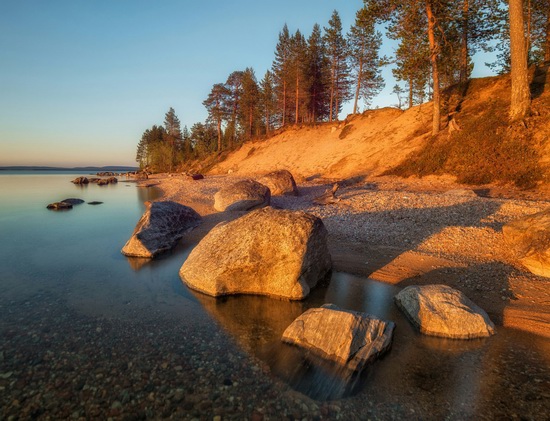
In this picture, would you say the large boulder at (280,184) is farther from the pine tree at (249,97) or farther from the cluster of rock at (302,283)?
the pine tree at (249,97)

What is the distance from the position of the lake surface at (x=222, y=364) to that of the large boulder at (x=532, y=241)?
9.03ft

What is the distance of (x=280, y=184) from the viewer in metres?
19.3

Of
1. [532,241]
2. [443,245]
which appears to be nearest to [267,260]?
[443,245]

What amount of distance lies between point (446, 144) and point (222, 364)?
73.4 feet

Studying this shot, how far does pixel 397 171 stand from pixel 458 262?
16378 millimetres

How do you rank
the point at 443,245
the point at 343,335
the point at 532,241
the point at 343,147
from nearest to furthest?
the point at 343,335 → the point at 532,241 → the point at 443,245 → the point at 343,147

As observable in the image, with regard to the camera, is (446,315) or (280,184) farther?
(280,184)

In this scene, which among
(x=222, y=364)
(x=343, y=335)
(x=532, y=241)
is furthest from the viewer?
(x=532, y=241)

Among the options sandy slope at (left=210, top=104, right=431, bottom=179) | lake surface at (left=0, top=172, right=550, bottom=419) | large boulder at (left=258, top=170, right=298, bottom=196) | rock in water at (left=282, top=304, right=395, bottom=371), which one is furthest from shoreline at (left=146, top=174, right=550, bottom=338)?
sandy slope at (left=210, top=104, right=431, bottom=179)

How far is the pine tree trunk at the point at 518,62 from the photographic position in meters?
17.1

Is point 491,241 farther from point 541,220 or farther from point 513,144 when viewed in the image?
point 513,144

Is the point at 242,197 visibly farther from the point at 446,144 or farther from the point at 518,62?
the point at 518,62

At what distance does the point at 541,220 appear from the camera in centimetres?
729

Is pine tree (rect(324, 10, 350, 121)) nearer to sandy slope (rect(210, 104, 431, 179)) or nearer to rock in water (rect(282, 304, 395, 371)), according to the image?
sandy slope (rect(210, 104, 431, 179))
